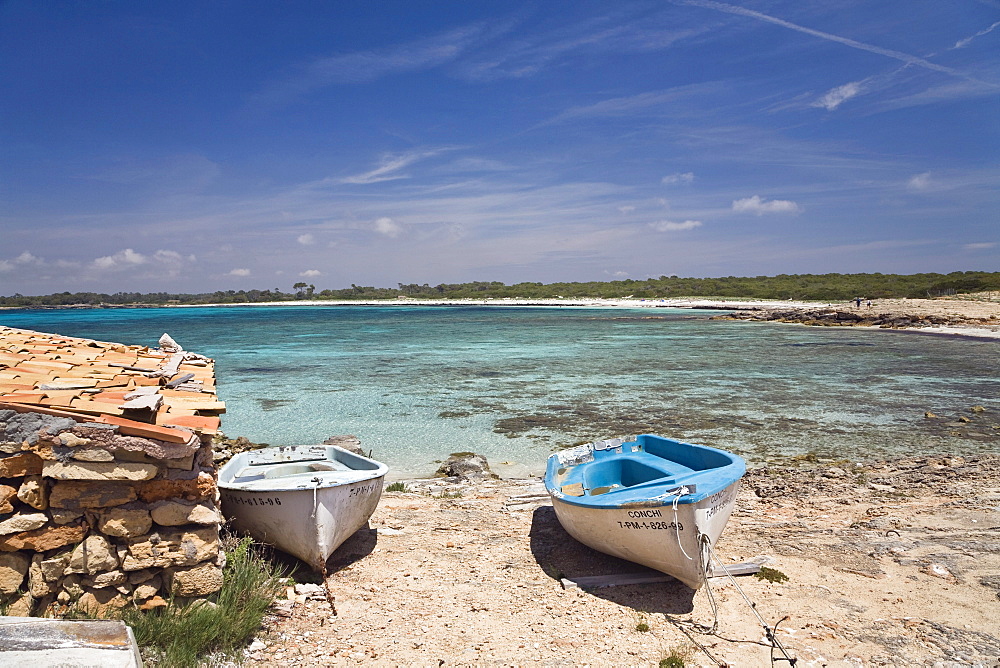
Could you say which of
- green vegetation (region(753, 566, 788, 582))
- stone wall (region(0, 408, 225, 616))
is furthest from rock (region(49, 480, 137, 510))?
green vegetation (region(753, 566, 788, 582))

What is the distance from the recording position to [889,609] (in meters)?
5.60

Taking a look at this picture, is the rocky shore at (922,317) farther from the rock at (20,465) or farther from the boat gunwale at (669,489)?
the rock at (20,465)

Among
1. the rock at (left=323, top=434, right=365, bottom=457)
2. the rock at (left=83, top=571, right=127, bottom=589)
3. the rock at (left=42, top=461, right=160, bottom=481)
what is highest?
the rock at (left=42, top=461, right=160, bottom=481)

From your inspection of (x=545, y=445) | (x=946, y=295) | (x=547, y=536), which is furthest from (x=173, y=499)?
(x=946, y=295)

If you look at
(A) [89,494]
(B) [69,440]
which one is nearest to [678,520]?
(A) [89,494]

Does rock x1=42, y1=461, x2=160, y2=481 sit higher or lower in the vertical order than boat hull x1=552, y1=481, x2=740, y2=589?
higher

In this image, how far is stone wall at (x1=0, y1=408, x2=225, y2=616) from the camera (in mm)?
4340

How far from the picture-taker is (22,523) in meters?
4.33

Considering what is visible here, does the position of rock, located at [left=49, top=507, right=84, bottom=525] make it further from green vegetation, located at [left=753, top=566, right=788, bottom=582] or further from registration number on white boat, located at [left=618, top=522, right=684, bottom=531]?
green vegetation, located at [left=753, top=566, right=788, bottom=582]

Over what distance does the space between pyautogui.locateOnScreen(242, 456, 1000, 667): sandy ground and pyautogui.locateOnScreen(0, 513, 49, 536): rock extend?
188cm

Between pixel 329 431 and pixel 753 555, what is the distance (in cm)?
1139

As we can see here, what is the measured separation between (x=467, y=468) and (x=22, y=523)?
24.9 feet

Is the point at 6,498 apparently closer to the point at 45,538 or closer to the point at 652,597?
the point at 45,538

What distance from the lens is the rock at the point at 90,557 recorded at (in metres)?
4.45
